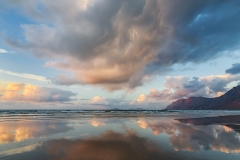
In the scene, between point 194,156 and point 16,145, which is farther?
point 16,145

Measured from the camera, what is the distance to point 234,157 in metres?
10.6

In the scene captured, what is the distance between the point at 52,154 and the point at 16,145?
4879 mm

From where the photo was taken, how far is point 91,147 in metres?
12.8

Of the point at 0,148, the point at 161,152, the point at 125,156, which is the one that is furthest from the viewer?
the point at 0,148

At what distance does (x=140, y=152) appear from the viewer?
1145 cm

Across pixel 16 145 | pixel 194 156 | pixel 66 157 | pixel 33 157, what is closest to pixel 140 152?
pixel 194 156

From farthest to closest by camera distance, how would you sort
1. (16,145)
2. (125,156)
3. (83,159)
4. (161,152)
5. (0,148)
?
(16,145)
(0,148)
(161,152)
(125,156)
(83,159)

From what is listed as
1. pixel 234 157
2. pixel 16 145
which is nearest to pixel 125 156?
pixel 234 157

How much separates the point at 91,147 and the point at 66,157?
284 centimetres

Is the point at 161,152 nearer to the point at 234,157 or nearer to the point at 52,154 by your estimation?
the point at 234,157

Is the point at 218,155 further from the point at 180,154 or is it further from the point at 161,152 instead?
the point at 161,152

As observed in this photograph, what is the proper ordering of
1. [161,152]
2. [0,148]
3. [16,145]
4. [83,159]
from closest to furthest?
[83,159] → [161,152] → [0,148] → [16,145]

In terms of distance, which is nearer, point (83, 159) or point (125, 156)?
point (83, 159)

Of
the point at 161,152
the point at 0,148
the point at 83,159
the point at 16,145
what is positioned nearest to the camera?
the point at 83,159
